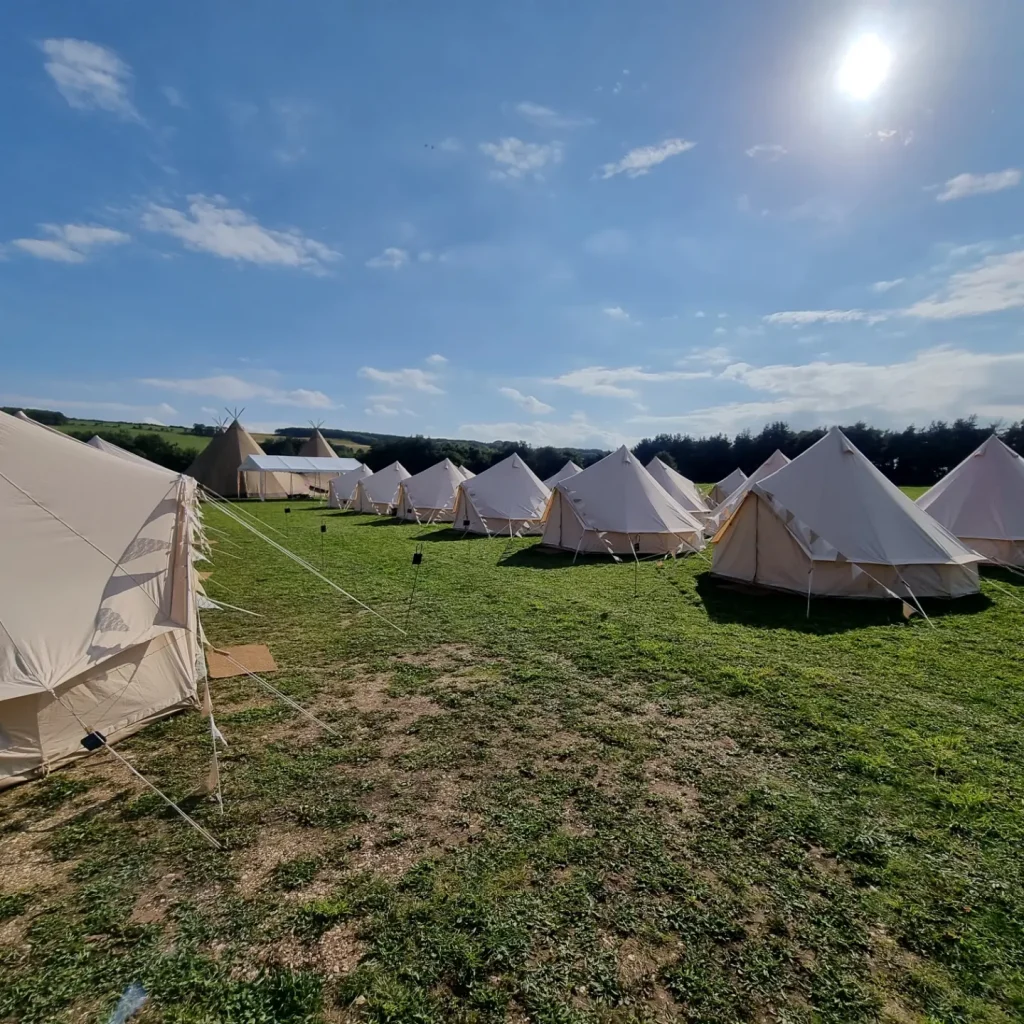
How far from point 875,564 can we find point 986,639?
194 cm

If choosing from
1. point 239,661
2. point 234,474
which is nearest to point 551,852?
point 239,661

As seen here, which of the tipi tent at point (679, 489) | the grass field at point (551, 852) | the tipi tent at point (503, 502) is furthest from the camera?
the tipi tent at point (679, 489)

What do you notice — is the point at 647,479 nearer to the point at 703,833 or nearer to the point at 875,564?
the point at 875,564

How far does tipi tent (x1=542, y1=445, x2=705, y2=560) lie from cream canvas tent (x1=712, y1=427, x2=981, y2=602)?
11.0 ft

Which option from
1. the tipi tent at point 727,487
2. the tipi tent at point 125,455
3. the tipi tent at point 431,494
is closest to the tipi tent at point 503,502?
the tipi tent at point 431,494

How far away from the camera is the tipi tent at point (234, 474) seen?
40719mm

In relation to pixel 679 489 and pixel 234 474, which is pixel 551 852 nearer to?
pixel 679 489

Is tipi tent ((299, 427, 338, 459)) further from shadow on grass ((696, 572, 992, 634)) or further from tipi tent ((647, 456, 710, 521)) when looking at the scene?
shadow on grass ((696, 572, 992, 634))

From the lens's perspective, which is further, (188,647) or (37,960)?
(188,647)

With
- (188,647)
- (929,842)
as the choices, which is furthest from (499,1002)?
(188,647)

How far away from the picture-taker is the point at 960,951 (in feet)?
8.38

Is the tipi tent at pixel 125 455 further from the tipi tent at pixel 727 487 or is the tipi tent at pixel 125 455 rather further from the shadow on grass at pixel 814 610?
the tipi tent at pixel 727 487

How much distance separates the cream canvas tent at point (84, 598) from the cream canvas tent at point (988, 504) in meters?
14.8

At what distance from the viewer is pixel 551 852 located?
3197mm
